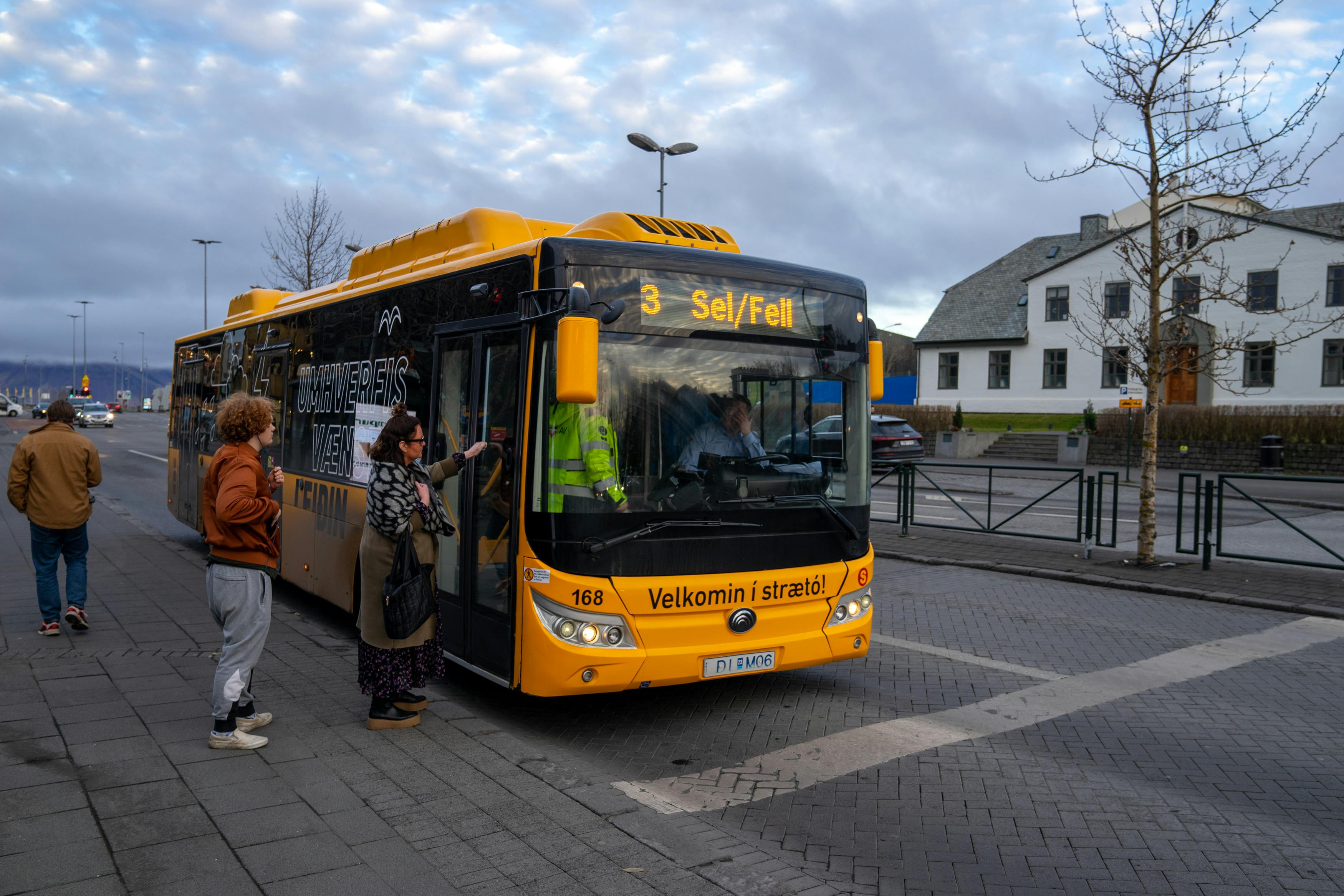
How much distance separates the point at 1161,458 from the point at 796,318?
31.8 meters

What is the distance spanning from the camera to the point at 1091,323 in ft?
144

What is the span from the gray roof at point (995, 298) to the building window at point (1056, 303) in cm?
148

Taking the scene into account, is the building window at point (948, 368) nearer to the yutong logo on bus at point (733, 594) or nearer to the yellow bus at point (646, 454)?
the yellow bus at point (646, 454)

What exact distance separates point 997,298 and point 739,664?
52.2 m

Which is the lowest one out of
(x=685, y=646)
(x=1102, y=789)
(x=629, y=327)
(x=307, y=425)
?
(x=1102, y=789)

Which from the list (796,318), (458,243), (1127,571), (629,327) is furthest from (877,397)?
(1127,571)

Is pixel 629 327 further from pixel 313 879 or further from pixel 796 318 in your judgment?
pixel 313 879

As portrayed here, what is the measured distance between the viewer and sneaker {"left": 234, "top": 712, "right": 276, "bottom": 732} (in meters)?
5.24

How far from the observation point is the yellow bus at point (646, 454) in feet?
17.5

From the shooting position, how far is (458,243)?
24.1 ft

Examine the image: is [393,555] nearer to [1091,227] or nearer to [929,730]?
[929,730]

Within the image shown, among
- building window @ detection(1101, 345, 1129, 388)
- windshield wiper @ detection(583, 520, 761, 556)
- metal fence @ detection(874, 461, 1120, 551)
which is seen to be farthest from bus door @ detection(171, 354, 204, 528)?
building window @ detection(1101, 345, 1129, 388)

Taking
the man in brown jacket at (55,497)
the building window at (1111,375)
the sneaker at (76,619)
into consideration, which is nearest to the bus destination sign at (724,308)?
the man in brown jacket at (55,497)

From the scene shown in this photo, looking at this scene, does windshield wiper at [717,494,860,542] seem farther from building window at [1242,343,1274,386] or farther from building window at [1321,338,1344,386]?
building window at [1321,338,1344,386]
